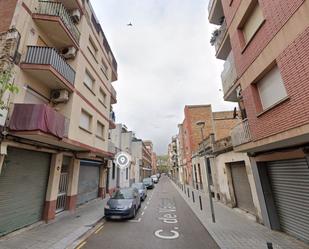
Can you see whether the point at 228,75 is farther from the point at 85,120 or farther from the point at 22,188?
the point at 22,188

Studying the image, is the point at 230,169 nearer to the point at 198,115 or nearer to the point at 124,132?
the point at 198,115

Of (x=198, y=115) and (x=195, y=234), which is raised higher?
(x=198, y=115)

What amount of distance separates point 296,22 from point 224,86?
592 centimetres

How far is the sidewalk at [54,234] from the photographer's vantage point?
18.8 feet

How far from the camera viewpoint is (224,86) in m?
10.3

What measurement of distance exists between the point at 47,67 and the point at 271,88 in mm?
9036

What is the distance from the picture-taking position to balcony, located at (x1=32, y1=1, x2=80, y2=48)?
8.07 meters

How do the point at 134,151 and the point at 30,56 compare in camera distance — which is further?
the point at 134,151

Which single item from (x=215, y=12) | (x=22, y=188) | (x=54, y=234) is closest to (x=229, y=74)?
(x=215, y=12)

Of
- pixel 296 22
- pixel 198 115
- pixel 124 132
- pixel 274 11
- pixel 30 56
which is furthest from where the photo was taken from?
pixel 124 132

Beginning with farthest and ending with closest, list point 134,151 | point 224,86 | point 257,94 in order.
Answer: point 134,151, point 224,86, point 257,94

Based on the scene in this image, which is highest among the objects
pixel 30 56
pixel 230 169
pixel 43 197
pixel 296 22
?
pixel 30 56

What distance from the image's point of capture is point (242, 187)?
33.3 ft

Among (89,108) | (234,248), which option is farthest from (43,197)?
(234,248)
